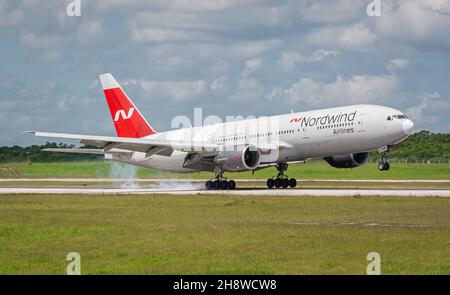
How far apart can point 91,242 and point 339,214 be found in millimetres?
10606

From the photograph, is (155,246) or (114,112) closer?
(155,246)

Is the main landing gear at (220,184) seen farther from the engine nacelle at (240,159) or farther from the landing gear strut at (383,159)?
the landing gear strut at (383,159)

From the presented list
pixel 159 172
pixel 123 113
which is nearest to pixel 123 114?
pixel 123 113

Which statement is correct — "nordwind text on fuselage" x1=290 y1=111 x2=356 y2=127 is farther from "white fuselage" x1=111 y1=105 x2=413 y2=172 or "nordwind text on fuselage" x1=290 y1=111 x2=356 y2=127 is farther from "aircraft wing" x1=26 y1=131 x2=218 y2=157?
"aircraft wing" x1=26 y1=131 x2=218 y2=157

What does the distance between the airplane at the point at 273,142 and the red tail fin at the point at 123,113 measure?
1.99 metres

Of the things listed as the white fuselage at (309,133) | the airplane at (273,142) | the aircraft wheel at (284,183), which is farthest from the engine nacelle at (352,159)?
the aircraft wheel at (284,183)

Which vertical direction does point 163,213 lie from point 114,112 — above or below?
below

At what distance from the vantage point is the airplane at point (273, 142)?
4444 cm

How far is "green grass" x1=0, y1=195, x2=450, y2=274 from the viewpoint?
16406mm

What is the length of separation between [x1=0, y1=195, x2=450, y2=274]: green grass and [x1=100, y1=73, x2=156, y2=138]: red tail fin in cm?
2300

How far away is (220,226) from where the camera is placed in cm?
2419

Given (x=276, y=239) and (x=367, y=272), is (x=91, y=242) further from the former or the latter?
(x=367, y=272)

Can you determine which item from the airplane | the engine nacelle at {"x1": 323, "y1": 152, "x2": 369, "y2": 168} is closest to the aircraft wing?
the airplane
